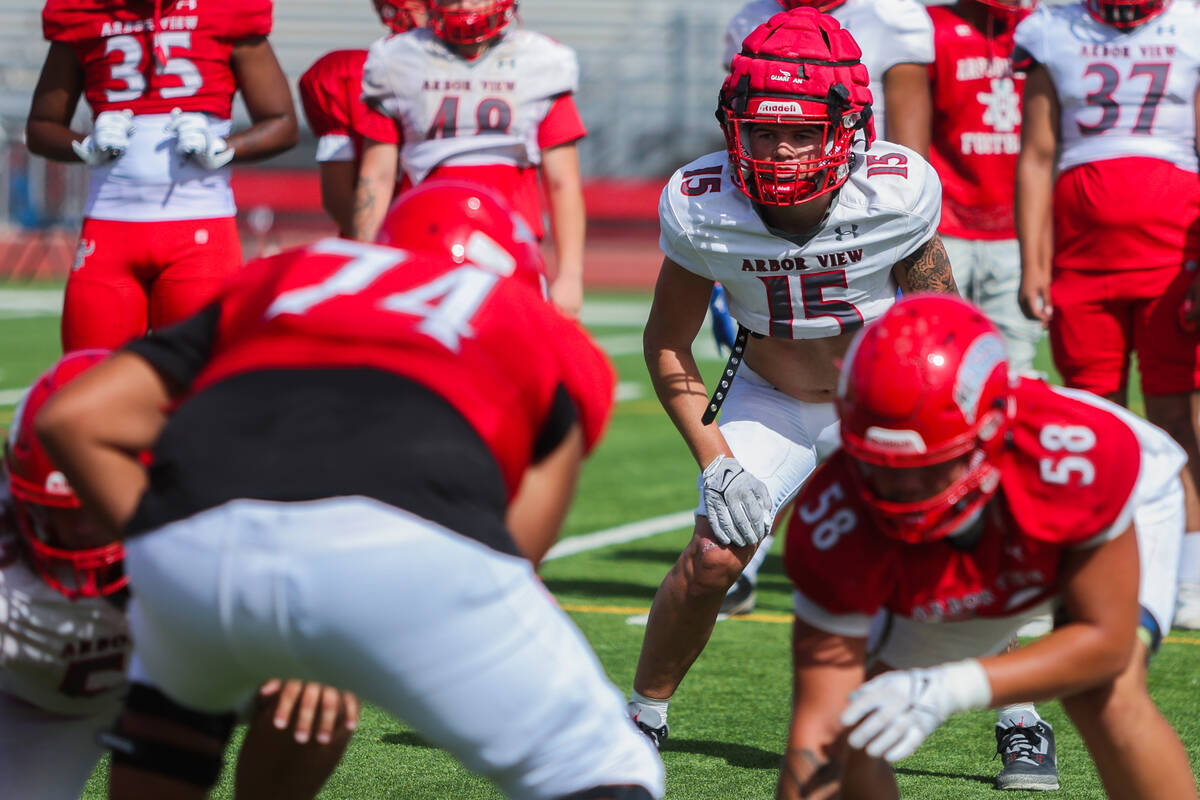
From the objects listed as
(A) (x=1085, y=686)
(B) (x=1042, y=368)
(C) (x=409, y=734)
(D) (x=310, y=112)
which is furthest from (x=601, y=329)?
(A) (x=1085, y=686)

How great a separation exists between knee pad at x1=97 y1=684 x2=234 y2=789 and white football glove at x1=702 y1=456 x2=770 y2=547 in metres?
1.47

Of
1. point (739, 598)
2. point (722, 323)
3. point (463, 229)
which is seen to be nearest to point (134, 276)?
point (722, 323)

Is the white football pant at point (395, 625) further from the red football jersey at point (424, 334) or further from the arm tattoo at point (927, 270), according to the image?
the arm tattoo at point (927, 270)

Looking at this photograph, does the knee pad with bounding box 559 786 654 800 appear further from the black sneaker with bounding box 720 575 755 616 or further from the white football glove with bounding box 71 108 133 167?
the white football glove with bounding box 71 108 133 167

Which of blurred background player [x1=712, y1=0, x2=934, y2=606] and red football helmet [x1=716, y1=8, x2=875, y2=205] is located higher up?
red football helmet [x1=716, y1=8, x2=875, y2=205]

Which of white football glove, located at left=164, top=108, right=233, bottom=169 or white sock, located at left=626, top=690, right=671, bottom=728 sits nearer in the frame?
white sock, located at left=626, top=690, right=671, bottom=728

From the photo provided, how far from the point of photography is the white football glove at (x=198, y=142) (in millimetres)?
4887

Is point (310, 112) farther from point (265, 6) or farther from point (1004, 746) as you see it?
point (1004, 746)

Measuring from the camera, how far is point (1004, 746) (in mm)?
3807

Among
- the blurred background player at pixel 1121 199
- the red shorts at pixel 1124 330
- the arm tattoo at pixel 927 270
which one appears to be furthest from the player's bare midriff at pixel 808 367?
the red shorts at pixel 1124 330

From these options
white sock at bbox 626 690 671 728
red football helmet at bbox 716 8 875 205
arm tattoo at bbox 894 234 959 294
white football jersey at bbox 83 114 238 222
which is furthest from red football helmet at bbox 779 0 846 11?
white sock at bbox 626 690 671 728

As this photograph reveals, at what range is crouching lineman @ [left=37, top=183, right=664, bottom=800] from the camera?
6.94ft

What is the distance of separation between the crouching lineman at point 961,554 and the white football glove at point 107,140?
295cm

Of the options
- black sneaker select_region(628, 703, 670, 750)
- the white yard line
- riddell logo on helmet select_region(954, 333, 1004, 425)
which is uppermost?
riddell logo on helmet select_region(954, 333, 1004, 425)
